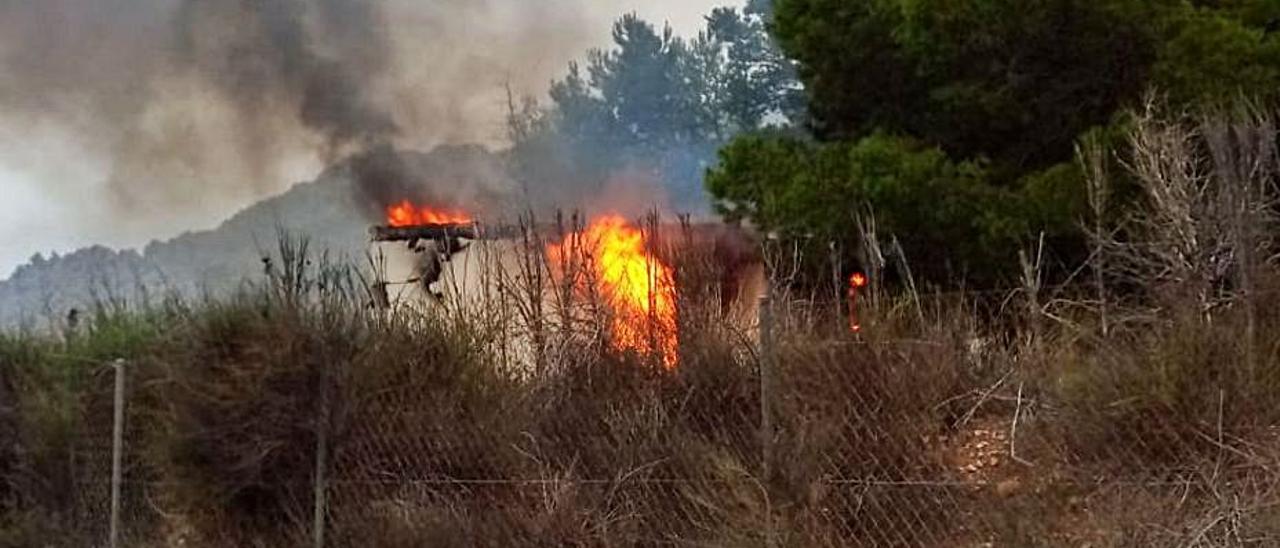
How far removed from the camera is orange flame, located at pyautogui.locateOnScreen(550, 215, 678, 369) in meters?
6.43

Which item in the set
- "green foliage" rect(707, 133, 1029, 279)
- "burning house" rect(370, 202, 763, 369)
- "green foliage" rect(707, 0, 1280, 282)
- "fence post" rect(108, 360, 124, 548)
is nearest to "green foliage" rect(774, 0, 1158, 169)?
"green foliage" rect(707, 0, 1280, 282)

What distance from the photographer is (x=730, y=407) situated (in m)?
5.89

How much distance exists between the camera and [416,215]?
17.3 meters

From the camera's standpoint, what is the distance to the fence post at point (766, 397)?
5469 millimetres

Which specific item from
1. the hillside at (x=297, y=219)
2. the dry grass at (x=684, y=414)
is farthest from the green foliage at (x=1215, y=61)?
the hillside at (x=297, y=219)

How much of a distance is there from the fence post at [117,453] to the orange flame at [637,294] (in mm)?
2357

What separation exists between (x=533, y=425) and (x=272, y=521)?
153cm

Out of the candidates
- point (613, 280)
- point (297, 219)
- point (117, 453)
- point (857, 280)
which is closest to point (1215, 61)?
point (857, 280)

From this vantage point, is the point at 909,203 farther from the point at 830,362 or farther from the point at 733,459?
the point at 733,459

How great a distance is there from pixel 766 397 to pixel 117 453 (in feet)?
12.3

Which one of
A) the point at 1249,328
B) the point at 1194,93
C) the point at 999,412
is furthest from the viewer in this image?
the point at 1194,93

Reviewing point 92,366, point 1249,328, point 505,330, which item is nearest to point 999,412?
point 1249,328

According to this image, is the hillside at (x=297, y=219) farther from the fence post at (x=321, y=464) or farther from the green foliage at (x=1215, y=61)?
the green foliage at (x=1215, y=61)

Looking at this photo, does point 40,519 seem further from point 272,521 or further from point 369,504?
point 369,504
